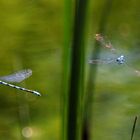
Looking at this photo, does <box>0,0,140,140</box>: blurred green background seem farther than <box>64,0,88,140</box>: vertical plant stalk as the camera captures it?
Yes

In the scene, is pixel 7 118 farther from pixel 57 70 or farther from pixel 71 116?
pixel 71 116

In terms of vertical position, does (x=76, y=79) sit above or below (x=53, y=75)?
above

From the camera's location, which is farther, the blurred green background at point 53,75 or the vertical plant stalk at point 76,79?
the blurred green background at point 53,75

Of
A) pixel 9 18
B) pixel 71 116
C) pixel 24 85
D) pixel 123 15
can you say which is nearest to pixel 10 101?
pixel 24 85

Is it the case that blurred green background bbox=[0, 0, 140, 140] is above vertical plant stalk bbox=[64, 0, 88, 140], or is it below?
below
